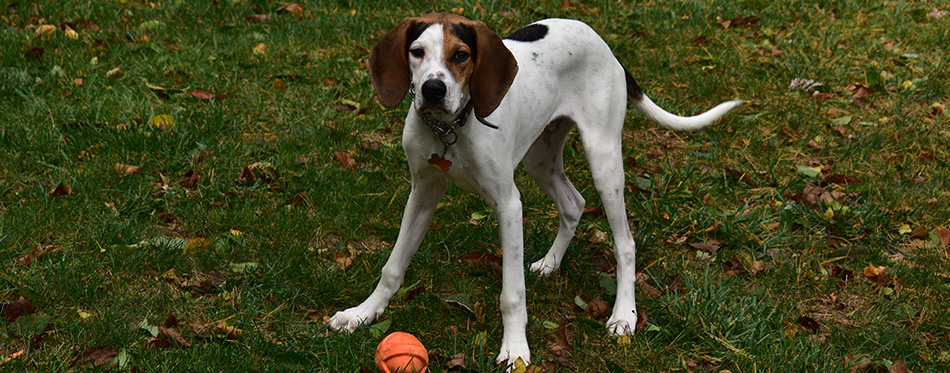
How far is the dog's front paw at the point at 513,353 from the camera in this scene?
321 centimetres

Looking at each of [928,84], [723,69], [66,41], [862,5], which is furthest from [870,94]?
[66,41]

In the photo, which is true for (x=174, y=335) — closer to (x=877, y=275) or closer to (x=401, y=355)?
(x=401, y=355)

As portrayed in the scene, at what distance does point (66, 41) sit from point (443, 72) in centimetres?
428

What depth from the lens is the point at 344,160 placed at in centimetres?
474

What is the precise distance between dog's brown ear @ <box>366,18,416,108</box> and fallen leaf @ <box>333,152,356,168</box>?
196cm

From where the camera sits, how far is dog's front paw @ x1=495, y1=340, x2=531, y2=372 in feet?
10.5

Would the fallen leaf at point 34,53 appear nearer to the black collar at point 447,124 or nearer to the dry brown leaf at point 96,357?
the dry brown leaf at point 96,357

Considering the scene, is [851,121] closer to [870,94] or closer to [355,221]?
[870,94]

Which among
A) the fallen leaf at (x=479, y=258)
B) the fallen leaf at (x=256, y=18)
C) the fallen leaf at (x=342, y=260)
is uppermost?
the fallen leaf at (x=342, y=260)

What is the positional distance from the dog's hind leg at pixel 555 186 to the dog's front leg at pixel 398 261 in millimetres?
681

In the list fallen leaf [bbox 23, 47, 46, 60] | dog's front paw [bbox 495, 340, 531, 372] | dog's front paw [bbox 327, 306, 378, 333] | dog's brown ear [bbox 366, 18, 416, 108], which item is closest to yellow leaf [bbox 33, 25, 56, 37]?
fallen leaf [bbox 23, 47, 46, 60]

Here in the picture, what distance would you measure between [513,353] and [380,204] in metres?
1.45

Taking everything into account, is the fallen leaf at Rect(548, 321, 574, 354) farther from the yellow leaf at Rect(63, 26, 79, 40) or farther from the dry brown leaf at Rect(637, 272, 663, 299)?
the yellow leaf at Rect(63, 26, 79, 40)

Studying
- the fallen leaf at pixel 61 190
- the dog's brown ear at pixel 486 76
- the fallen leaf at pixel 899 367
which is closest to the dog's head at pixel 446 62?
the dog's brown ear at pixel 486 76
